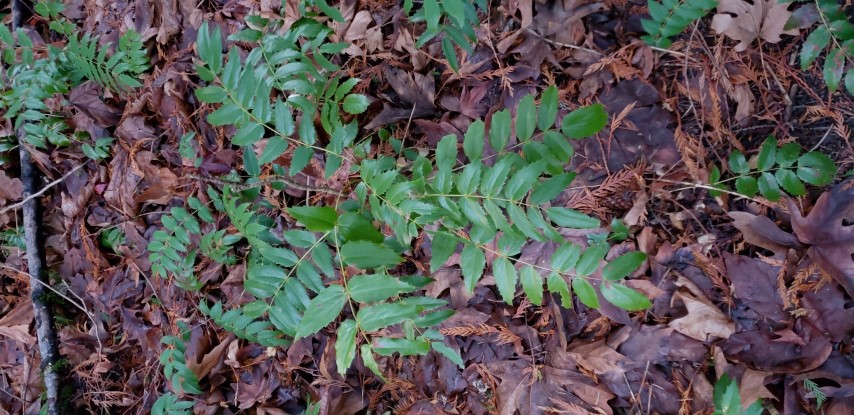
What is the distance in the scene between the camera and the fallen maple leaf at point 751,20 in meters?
1.88

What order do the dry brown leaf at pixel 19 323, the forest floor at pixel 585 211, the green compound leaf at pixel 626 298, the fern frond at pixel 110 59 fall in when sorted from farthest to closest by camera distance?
the dry brown leaf at pixel 19 323
the fern frond at pixel 110 59
the forest floor at pixel 585 211
the green compound leaf at pixel 626 298

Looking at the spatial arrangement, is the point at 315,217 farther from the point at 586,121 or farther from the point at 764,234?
the point at 764,234

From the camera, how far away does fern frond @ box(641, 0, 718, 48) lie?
5.63ft

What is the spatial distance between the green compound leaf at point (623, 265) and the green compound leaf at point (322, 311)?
696 millimetres

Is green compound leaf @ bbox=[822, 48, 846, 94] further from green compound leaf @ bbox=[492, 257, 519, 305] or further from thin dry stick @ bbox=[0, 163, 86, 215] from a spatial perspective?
thin dry stick @ bbox=[0, 163, 86, 215]

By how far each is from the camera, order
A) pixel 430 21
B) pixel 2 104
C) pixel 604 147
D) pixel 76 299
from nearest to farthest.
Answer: pixel 430 21
pixel 604 147
pixel 2 104
pixel 76 299

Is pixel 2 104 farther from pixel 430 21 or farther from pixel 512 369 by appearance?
pixel 512 369

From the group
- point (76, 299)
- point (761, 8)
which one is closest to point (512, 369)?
point (761, 8)

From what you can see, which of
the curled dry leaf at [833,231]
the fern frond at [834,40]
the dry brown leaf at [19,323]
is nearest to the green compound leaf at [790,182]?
the curled dry leaf at [833,231]

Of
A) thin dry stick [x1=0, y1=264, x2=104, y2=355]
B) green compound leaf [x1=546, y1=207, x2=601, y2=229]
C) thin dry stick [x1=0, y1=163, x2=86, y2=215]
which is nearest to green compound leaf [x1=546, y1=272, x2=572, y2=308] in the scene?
green compound leaf [x1=546, y1=207, x2=601, y2=229]

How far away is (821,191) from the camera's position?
1840mm

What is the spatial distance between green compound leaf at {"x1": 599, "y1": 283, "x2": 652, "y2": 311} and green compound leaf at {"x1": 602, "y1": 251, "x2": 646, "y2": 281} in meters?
0.03

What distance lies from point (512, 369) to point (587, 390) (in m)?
0.30

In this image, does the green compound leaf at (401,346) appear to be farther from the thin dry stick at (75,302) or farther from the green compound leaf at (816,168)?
the thin dry stick at (75,302)
